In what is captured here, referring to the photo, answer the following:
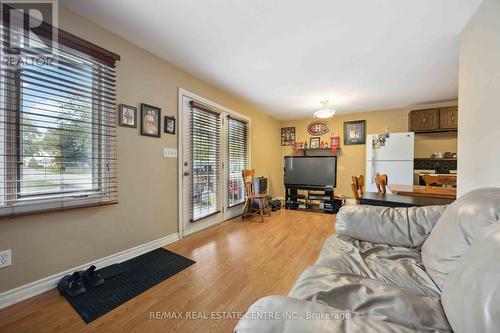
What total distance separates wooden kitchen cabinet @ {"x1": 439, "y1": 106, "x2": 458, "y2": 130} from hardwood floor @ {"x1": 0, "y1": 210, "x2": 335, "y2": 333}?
3.29 meters

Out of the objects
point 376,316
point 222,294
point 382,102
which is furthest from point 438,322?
point 382,102

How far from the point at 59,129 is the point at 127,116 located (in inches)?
22.2

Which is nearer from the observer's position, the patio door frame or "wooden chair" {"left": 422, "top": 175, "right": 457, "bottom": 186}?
the patio door frame

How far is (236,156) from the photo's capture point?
380 centimetres

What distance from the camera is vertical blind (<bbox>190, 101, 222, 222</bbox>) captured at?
9.33ft

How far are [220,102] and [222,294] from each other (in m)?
2.77

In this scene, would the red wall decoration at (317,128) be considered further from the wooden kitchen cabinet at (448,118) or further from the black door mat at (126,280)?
the black door mat at (126,280)

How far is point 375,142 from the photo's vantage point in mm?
4000

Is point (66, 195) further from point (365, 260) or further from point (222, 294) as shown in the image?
point (365, 260)

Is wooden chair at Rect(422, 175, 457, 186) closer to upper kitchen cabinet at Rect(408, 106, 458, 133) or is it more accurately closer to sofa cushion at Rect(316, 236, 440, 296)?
upper kitchen cabinet at Rect(408, 106, 458, 133)

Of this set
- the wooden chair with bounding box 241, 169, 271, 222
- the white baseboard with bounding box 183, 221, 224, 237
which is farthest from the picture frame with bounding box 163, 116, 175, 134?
the wooden chair with bounding box 241, 169, 271, 222

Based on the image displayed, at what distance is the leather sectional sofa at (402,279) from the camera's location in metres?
0.57

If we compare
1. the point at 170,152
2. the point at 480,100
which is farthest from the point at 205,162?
the point at 480,100

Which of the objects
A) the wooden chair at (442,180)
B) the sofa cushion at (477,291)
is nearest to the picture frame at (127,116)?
the sofa cushion at (477,291)
